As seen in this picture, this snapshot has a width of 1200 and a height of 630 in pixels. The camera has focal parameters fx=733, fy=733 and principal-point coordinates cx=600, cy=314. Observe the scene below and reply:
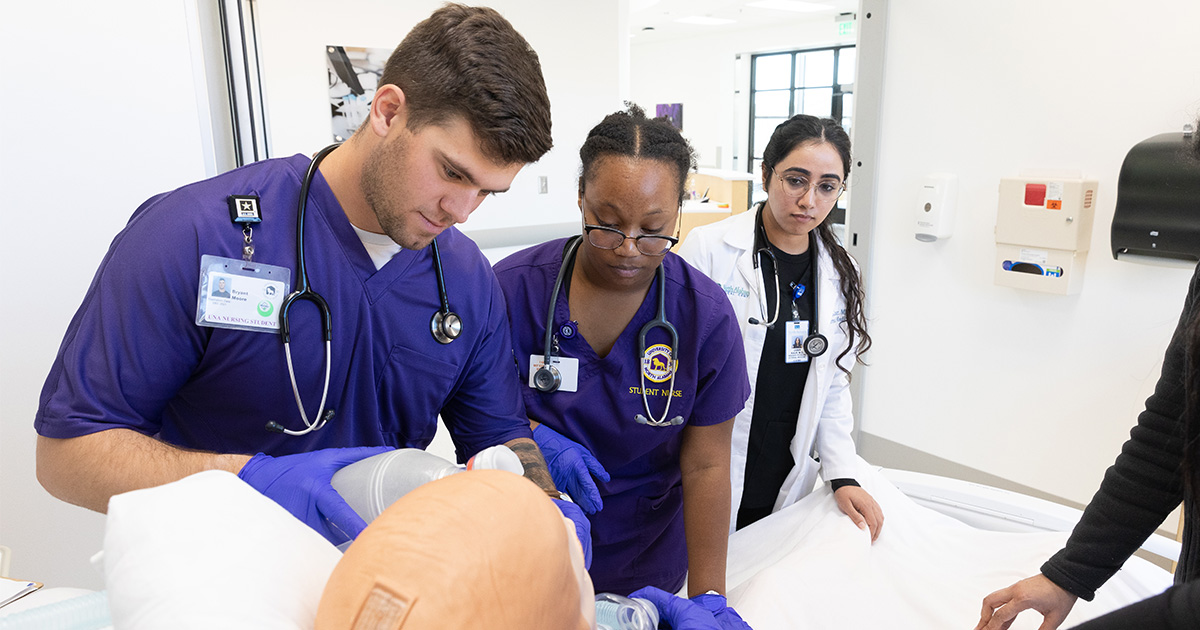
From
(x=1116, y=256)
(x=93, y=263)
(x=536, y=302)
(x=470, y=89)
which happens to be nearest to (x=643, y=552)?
(x=536, y=302)

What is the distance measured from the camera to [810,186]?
5.95ft

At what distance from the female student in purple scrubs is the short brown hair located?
309 millimetres

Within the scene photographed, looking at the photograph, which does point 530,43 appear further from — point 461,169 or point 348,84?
point 461,169

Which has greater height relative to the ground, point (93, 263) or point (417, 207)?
point (417, 207)

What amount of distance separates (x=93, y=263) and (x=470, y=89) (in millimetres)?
960

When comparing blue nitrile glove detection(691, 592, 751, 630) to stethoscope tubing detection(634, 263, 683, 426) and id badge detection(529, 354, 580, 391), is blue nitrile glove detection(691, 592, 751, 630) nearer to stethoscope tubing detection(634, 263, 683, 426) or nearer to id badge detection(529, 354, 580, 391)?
stethoscope tubing detection(634, 263, 683, 426)

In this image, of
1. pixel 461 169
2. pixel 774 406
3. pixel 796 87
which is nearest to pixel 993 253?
pixel 774 406

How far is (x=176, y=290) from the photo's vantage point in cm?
90

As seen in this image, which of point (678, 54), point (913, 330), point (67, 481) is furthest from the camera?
point (678, 54)

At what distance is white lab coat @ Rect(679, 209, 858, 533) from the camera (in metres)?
1.76

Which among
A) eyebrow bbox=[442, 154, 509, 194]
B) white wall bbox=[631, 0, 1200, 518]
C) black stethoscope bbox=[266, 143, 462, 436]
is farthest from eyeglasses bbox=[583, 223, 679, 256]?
white wall bbox=[631, 0, 1200, 518]

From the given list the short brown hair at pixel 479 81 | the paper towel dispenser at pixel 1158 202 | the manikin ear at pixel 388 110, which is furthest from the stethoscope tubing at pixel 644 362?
the paper towel dispenser at pixel 1158 202

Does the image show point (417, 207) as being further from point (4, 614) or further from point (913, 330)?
point (913, 330)

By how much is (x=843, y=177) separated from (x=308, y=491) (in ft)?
5.07
